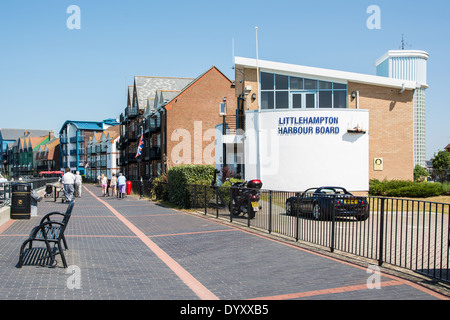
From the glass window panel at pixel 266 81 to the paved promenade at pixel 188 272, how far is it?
57.7 feet

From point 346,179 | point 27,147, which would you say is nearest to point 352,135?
point 346,179

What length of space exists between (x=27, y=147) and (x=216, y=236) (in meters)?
131

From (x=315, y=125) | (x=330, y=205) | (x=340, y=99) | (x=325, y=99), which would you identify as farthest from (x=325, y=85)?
(x=330, y=205)

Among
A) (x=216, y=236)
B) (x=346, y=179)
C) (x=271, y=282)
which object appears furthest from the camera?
(x=346, y=179)

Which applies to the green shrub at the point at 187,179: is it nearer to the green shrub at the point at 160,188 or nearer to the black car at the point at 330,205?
the green shrub at the point at 160,188

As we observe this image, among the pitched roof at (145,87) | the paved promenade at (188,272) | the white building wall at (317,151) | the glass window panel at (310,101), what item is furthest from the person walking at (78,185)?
the pitched roof at (145,87)

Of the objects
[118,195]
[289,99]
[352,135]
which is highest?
[289,99]

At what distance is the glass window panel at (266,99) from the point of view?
27141 millimetres

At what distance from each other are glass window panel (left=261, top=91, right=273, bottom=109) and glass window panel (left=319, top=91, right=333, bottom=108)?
3.10m

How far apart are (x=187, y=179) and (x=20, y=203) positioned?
7.32 m

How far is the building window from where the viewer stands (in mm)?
27156

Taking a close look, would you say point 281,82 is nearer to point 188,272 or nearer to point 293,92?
point 293,92

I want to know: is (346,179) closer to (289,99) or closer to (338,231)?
(289,99)
